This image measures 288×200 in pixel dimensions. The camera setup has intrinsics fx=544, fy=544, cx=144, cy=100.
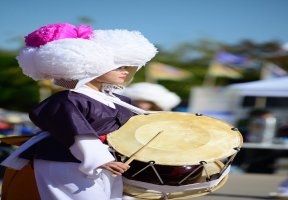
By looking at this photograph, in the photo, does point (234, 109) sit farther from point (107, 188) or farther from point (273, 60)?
point (107, 188)

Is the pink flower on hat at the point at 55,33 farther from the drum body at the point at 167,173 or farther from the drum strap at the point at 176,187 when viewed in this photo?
the drum strap at the point at 176,187

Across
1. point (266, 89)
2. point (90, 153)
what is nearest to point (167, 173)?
point (90, 153)

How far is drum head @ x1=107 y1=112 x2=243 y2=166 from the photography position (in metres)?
2.24

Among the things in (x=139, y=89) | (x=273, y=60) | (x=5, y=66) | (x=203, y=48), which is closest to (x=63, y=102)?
(x=139, y=89)

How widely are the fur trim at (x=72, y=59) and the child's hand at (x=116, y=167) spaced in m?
0.41

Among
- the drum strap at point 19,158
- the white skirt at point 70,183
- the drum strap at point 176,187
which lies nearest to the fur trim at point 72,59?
the drum strap at point 19,158

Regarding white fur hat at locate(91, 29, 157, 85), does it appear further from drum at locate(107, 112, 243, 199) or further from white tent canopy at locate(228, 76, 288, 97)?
white tent canopy at locate(228, 76, 288, 97)

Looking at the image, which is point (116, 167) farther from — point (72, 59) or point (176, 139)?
point (72, 59)

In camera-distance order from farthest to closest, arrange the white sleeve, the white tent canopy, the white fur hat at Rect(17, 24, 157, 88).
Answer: the white tent canopy
the white fur hat at Rect(17, 24, 157, 88)
the white sleeve

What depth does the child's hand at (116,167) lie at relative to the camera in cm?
223

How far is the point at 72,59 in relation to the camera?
2303 mm

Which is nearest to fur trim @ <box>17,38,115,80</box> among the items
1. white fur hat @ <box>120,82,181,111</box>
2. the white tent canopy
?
white fur hat @ <box>120,82,181,111</box>

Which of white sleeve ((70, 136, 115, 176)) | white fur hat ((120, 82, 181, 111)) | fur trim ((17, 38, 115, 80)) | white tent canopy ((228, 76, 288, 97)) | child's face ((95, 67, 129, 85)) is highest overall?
fur trim ((17, 38, 115, 80))

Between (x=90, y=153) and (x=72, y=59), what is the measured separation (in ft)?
1.33
